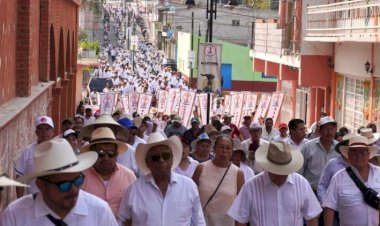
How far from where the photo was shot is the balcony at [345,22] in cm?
2411

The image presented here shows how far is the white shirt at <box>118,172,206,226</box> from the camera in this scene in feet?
26.2

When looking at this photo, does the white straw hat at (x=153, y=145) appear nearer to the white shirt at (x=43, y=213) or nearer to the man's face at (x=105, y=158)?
the man's face at (x=105, y=158)

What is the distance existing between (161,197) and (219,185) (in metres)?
2.40

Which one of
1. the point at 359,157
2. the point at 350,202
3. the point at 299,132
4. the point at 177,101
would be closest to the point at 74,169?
the point at 350,202

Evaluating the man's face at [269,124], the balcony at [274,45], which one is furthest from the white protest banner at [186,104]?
the man's face at [269,124]

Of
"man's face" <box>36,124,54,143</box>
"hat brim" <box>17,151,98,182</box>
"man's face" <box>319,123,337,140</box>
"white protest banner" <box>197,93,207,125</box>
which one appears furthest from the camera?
"white protest banner" <box>197,93,207,125</box>

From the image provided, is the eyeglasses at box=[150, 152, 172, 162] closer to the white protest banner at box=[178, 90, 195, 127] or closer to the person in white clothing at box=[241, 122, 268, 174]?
the person in white clothing at box=[241, 122, 268, 174]

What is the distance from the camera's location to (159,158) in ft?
27.0

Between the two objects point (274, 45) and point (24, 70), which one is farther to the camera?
point (274, 45)

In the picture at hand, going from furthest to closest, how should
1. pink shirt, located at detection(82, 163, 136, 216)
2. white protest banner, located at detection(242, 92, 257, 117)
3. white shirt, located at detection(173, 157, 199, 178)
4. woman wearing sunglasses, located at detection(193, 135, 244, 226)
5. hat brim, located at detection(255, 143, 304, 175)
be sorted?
white protest banner, located at detection(242, 92, 257, 117)
white shirt, located at detection(173, 157, 199, 178)
woman wearing sunglasses, located at detection(193, 135, 244, 226)
pink shirt, located at detection(82, 163, 136, 216)
hat brim, located at detection(255, 143, 304, 175)

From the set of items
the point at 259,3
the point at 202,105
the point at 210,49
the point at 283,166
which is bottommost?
the point at 202,105

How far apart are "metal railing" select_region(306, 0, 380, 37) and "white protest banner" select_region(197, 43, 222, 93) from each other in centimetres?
304

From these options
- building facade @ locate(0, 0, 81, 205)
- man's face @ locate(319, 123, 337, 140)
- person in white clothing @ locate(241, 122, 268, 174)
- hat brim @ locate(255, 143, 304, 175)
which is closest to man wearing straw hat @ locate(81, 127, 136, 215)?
hat brim @ locate(255, 143, 304, 175)

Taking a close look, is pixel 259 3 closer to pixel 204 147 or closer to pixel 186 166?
pixel 204 147
